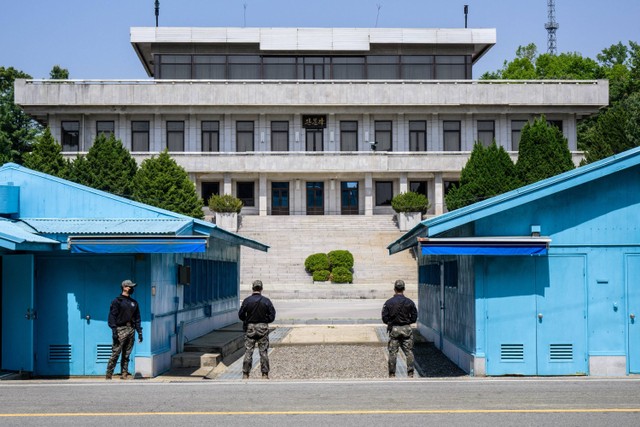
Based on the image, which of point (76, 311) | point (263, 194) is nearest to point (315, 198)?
point (263, 194)

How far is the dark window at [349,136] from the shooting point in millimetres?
63219

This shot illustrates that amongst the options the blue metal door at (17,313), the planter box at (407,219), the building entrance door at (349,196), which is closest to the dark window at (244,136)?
the building entrance door at (349,196)

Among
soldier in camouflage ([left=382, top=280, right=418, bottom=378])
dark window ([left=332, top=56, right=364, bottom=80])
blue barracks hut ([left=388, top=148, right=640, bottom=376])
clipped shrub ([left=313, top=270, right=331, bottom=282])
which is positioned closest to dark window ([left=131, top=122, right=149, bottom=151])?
dark window ([left=332, top=56, right=364, bottom=80])

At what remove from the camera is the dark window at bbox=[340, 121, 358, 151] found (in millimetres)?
63219

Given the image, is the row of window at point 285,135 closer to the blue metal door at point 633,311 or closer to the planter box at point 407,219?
the planter box at point 407,219

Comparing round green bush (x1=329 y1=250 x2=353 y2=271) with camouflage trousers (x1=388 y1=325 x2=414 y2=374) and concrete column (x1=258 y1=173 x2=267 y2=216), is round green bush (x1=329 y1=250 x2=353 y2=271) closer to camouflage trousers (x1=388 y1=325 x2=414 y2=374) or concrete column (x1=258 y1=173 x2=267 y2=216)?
concrete column (x1=258 y1=173 x2=267 y2=216)

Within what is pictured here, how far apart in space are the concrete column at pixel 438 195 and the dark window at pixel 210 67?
16.8 meters

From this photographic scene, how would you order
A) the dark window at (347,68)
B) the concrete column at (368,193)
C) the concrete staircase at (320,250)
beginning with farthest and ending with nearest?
the dark window at (347,68), the concrete column at (368,193), the concrete staircase at (320,250)

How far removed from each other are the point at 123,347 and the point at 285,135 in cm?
4797

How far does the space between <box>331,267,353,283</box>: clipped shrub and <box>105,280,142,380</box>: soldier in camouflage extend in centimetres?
2832

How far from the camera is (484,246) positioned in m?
15.3

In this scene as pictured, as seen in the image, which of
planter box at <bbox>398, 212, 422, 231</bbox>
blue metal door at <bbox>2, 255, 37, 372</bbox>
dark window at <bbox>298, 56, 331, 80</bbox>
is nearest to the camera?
blue metal door at <bbox>2, 255, 37, 372</bbox>

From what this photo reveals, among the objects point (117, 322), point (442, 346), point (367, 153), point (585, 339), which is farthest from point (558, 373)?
point (367, 153)

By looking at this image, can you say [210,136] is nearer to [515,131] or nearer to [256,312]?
[515,131]
